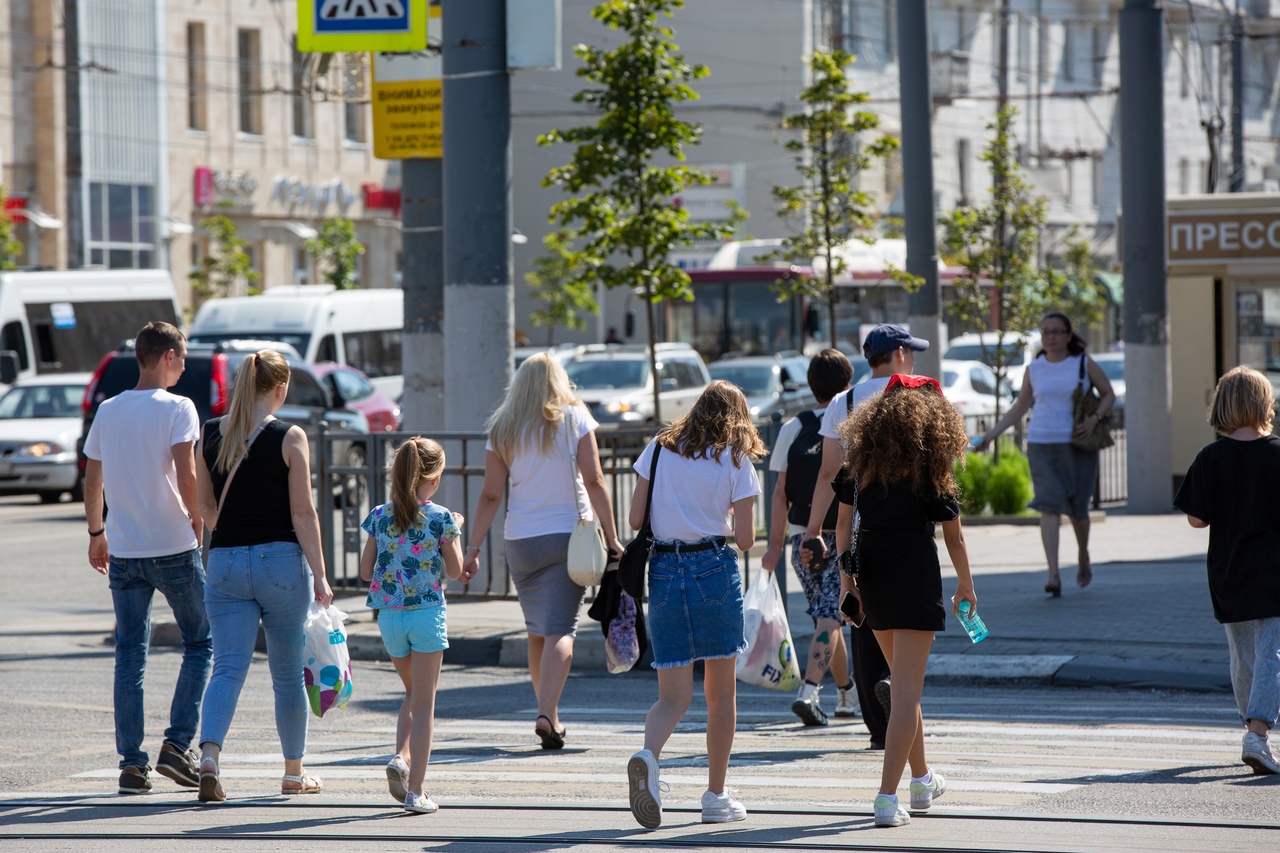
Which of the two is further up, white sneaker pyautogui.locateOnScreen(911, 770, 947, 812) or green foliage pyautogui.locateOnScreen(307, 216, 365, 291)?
green foliage pyautogui.locateOnScreen(307, 216, 365, 291)

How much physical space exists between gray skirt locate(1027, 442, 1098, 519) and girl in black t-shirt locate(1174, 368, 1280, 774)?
4.41m

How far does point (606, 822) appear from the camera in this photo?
6.00 m

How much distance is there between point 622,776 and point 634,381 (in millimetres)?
18945

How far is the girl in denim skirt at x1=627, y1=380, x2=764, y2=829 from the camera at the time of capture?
6.06 m

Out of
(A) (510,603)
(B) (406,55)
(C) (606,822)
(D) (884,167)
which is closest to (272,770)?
(C) (606,822)

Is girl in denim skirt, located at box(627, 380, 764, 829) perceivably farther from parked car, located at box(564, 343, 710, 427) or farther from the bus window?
the bus window

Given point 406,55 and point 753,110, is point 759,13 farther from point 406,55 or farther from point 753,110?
point 406,55

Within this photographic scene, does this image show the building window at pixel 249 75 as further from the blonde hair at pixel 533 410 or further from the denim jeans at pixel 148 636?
the denim jeans at pixel 148 636

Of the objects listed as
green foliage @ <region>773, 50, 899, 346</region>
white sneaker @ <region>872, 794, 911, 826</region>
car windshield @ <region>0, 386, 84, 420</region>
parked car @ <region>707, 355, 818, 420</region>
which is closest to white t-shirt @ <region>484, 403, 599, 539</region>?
white sneaker @ <region>872, 794, 911, 826</region>

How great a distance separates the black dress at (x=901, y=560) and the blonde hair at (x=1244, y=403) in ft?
5.25

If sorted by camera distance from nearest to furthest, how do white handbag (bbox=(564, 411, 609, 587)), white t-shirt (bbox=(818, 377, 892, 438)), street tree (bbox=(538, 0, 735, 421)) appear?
white t-shirt (bbox=(818, 377, 892, 438)) < white handbag (bbox=(564, 411, 609, 587)) < street tree (bbox=(538, 0, 735, 421))

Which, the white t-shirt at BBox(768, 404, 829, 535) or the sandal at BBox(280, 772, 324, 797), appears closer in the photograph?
the sandal at BBox(280, 772, 324, 797)

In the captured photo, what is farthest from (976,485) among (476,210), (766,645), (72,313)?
(72,313)

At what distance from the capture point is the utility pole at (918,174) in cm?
1556
